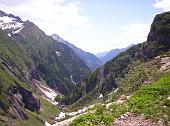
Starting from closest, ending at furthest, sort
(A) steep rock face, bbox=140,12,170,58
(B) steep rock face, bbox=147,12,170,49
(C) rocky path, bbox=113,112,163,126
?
(C) rocky path, bbox=113,112,163,126 < (A) steep rock face, bbox=140,12,170,58 < (B) steep rock face, bbox=147,12,170,49

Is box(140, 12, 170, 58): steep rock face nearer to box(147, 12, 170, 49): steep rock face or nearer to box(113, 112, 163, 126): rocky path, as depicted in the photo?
box(147, 12, 170, 49): steep rock face

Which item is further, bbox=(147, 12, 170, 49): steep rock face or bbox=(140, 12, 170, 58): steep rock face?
bbox=(147, 12, 170, 49): steep rock face

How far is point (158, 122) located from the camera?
1052 inches

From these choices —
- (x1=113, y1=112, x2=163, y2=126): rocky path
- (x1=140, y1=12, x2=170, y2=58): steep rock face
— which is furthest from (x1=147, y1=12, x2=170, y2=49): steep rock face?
(x1=113, y1=112, x2=163, y2=126): rocky path

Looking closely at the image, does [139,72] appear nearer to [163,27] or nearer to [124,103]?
[124,103]

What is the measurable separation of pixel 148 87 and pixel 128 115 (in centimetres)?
429

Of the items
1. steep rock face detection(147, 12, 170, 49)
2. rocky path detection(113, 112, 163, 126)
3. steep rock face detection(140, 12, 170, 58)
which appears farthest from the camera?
steep rock face detection(147, 12, 170, 49)

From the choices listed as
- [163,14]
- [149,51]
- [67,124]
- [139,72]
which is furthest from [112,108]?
[163,14]

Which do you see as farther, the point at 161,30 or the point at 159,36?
the point at 161,30

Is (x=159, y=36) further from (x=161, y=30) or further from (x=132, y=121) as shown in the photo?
(x=132, y=121)

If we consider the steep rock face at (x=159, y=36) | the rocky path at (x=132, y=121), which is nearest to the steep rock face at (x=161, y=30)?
the steep rock face at (x=159, y=36)

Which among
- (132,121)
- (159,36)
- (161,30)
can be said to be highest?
(161,30)

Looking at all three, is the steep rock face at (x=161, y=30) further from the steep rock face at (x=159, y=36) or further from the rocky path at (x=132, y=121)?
the rocky path at (x=132, y=121)

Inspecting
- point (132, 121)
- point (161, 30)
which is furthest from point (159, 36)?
point (132, 121)
